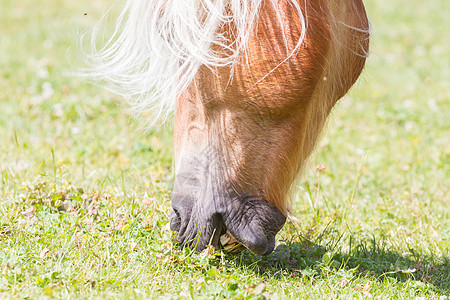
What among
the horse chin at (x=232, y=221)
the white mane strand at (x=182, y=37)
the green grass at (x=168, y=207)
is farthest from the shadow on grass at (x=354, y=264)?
the white mane strand at (x=182, y=37)

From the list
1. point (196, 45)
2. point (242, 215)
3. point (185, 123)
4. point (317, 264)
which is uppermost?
point (196, 45)

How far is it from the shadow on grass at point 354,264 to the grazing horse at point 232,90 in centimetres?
35

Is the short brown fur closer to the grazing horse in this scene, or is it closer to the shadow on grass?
the grazing horse

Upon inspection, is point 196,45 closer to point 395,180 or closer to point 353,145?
point 395,180

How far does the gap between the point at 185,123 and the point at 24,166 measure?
1.73 meters

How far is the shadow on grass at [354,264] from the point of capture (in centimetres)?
280

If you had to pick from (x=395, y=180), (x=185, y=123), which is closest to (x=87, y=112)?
(x=395, y=180)

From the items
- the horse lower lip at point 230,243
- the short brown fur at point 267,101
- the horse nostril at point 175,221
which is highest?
the short brown fur at point 267,101

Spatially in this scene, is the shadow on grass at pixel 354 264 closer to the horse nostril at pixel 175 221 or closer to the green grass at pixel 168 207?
the green grass at pixel 168 207

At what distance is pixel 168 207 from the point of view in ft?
10.8

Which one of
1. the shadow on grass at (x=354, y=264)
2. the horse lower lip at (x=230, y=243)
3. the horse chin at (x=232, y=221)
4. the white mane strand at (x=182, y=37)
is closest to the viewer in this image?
the white mane strand at (x=182, y=37)

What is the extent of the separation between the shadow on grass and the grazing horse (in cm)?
35

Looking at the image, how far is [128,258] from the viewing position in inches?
106

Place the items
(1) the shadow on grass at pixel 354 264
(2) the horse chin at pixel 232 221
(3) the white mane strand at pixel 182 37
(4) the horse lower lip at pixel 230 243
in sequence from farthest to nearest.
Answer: (1) the shadow on grass at pixel 354 264 < (4) the horse lower lip at pixel 230 243 < (2) the horse chin at pixel 232 221 < (3) the white mane strand at pixel 182 37
